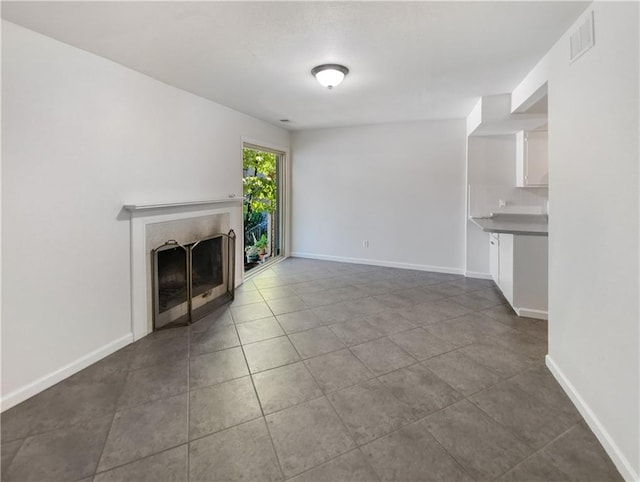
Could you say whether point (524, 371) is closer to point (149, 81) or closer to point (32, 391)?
point (32, 391)

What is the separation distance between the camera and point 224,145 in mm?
4180

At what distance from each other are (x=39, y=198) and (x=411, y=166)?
4680 millimetres

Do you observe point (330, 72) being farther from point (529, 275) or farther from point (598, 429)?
point (598, 429)

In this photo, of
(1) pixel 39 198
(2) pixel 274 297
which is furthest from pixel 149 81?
(2) pixel 274 297

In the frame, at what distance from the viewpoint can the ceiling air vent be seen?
181 cm

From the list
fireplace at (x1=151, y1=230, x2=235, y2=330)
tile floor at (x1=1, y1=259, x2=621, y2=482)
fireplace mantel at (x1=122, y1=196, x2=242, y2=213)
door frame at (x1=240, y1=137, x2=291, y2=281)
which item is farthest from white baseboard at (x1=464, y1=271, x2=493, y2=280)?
fireplace mantel at (x1=122, y1=196, x2=242, y2=213)

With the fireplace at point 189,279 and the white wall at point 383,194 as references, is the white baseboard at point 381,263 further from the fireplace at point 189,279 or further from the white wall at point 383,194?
the fireplace at point 189,279

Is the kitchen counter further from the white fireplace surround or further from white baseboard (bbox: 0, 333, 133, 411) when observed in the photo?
white baseboard (bbox: 0, 333, 133, 411)

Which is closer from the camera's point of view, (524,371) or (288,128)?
(524,371)

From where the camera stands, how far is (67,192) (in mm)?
2309

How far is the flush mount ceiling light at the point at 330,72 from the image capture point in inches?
108

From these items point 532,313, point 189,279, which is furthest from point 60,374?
point 532,313

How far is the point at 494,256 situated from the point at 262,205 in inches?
147

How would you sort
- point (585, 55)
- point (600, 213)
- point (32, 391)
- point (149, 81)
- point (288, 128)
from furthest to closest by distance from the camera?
point (288, 128) → point (149, 81) → point (32, 391) → point (585, 55) → point (600, 213)
